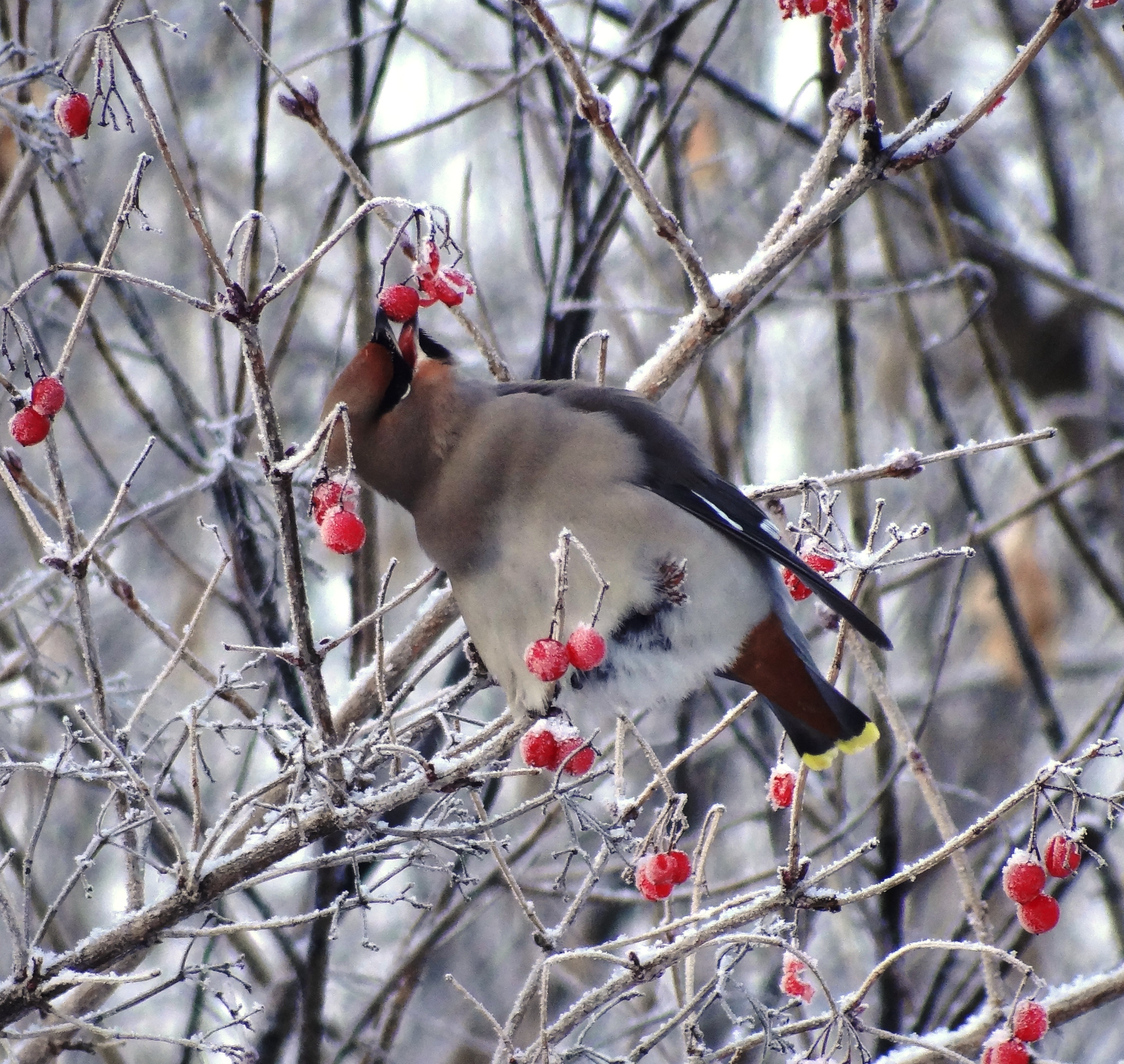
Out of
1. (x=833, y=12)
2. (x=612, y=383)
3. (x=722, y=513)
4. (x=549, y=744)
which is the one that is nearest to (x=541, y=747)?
(x=549, y=744)

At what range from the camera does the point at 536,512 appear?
8.89ft

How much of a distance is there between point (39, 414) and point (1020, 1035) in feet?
5.40

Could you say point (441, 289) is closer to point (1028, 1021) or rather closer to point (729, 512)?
point (729, 512)

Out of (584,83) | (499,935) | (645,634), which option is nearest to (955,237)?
(645,634)

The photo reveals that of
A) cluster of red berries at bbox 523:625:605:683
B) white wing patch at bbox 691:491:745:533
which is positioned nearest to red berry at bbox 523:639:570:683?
cluster of red berries at bbox 523:625:605:683

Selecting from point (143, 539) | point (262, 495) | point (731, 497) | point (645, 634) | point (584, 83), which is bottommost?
point (645, 634)

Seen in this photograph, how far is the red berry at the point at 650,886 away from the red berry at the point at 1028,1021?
0.54 metres

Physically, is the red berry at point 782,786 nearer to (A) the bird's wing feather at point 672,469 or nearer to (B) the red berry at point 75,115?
(A) the bird's wing feather at point 672,469

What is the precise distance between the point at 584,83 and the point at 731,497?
1.03 metres

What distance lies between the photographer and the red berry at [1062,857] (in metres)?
1.96

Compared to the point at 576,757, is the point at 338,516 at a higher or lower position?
higher

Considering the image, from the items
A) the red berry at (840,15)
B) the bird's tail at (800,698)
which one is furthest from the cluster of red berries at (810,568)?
the red berry at (840,15)

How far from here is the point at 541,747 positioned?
2131 millimetres

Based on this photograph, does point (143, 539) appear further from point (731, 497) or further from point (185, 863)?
point (185, 863)
